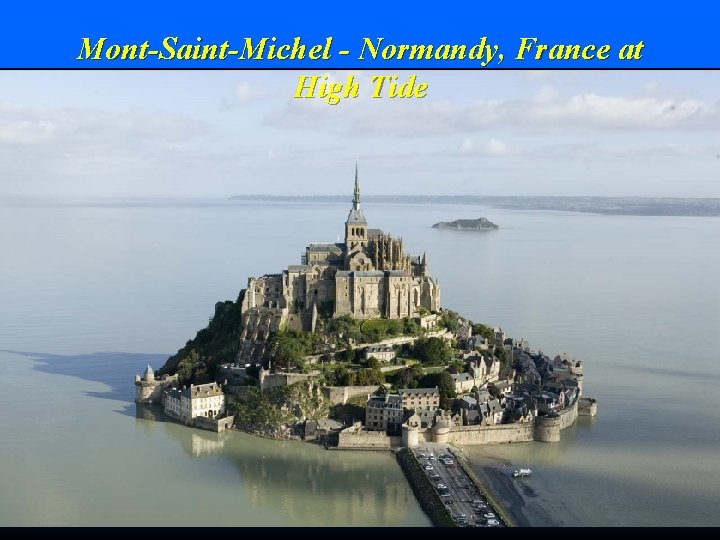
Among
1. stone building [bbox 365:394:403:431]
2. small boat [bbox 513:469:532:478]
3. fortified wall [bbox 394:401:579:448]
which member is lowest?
small boat [bbox 513:469:532:478]

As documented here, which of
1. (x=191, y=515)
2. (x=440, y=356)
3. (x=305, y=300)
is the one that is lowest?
(x=191, y=515)

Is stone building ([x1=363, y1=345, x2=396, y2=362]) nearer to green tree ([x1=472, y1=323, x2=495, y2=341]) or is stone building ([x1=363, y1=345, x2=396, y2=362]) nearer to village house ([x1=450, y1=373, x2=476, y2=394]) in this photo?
village house ([x1=450, y1=373, x2=476, y2=394])

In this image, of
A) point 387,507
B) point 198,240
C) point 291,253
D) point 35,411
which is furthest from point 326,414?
point 198,240

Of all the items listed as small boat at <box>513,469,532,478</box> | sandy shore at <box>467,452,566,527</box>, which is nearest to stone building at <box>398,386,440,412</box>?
sandy shore at <box>467,452,566,527</box>

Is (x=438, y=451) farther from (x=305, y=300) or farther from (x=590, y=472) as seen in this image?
(x=305, y=300)

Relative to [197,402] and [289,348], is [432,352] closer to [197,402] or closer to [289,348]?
[289,348]
